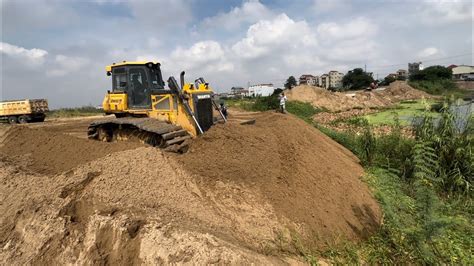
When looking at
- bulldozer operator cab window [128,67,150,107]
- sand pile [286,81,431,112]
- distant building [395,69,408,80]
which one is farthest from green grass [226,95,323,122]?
distant building [395,69,408,80]

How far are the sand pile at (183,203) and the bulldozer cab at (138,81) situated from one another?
2.53m

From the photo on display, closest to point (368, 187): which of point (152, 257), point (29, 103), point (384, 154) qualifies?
point (384, 154)

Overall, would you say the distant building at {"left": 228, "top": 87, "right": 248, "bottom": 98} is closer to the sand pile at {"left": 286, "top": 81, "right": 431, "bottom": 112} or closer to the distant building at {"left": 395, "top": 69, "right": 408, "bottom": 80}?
the sand pile at {"left": 286, "top": 81, "right": 431, "bottom": 112}

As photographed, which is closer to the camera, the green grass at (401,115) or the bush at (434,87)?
the green grass at (401,115)

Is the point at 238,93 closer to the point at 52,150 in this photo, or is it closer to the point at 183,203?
the point at 52,150

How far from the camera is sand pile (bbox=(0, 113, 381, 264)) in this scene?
4.26 m

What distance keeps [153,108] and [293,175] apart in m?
4.84

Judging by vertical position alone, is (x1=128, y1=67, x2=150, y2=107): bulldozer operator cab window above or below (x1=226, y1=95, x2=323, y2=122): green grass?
above

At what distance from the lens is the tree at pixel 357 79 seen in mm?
68562

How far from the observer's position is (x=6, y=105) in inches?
1040

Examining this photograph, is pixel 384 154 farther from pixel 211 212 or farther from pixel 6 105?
pixel 6 105

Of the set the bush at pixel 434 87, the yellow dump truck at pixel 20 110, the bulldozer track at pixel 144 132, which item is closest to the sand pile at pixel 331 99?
the bush at pixel 434 87

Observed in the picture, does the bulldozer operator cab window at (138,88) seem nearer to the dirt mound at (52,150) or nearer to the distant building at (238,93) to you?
the dirt mound at (52,150)

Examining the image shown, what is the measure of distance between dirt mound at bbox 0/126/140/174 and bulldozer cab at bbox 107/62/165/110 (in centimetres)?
206
